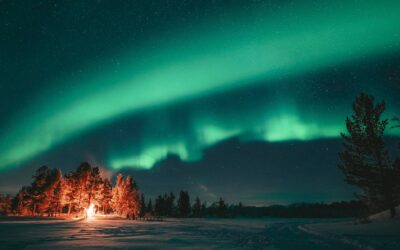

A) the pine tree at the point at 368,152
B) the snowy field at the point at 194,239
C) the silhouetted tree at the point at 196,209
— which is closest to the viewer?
the snowy field at the point at 194,239

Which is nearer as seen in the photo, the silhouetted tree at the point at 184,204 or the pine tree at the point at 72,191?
the pine tree at the point at 72,191

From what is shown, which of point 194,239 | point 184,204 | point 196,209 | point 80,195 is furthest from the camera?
point 196,209

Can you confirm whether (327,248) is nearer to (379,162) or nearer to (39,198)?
(379,162)

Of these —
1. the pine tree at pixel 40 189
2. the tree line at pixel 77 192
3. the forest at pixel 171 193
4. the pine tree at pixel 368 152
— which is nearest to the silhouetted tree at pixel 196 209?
the forest at pixel 171 193

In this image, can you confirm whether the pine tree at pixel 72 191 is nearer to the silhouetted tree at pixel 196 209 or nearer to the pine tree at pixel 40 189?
the pine tree at pixel 40 189

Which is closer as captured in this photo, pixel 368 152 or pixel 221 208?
pixel 368 152

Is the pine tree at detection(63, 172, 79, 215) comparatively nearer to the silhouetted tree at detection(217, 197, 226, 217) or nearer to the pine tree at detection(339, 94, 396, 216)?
the pine tree at detection(339, 94, 396, 216)

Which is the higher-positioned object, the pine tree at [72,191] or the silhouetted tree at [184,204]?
the pine tree at [72,191]

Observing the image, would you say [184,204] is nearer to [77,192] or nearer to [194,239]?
[77,192]

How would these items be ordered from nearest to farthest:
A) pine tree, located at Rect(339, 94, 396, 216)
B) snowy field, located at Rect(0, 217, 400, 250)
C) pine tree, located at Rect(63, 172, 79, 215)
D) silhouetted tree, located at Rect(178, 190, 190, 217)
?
snowy field, located at Rect(0, 217, 400, 250) → pine tree, located at Rect(339, 94, 396, 216) → pine tree, located at Rect(63, 172, 79, 215) → silhouetted tree, located at Rect(178, 190, 190, 217)

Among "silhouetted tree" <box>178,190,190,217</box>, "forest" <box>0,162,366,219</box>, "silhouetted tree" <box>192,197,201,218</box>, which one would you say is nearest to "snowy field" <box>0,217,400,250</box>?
"forest" <box>0,162,366,219</box>

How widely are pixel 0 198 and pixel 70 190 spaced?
7266 cm

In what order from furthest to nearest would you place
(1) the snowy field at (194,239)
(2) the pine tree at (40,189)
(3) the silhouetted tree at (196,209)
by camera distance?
(3) the silhouetted tree at (196,209) → (2) the pine tree at (40,189) → (1) the snowy field at (194,239)

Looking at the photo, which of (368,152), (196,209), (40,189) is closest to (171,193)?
(196,209)
